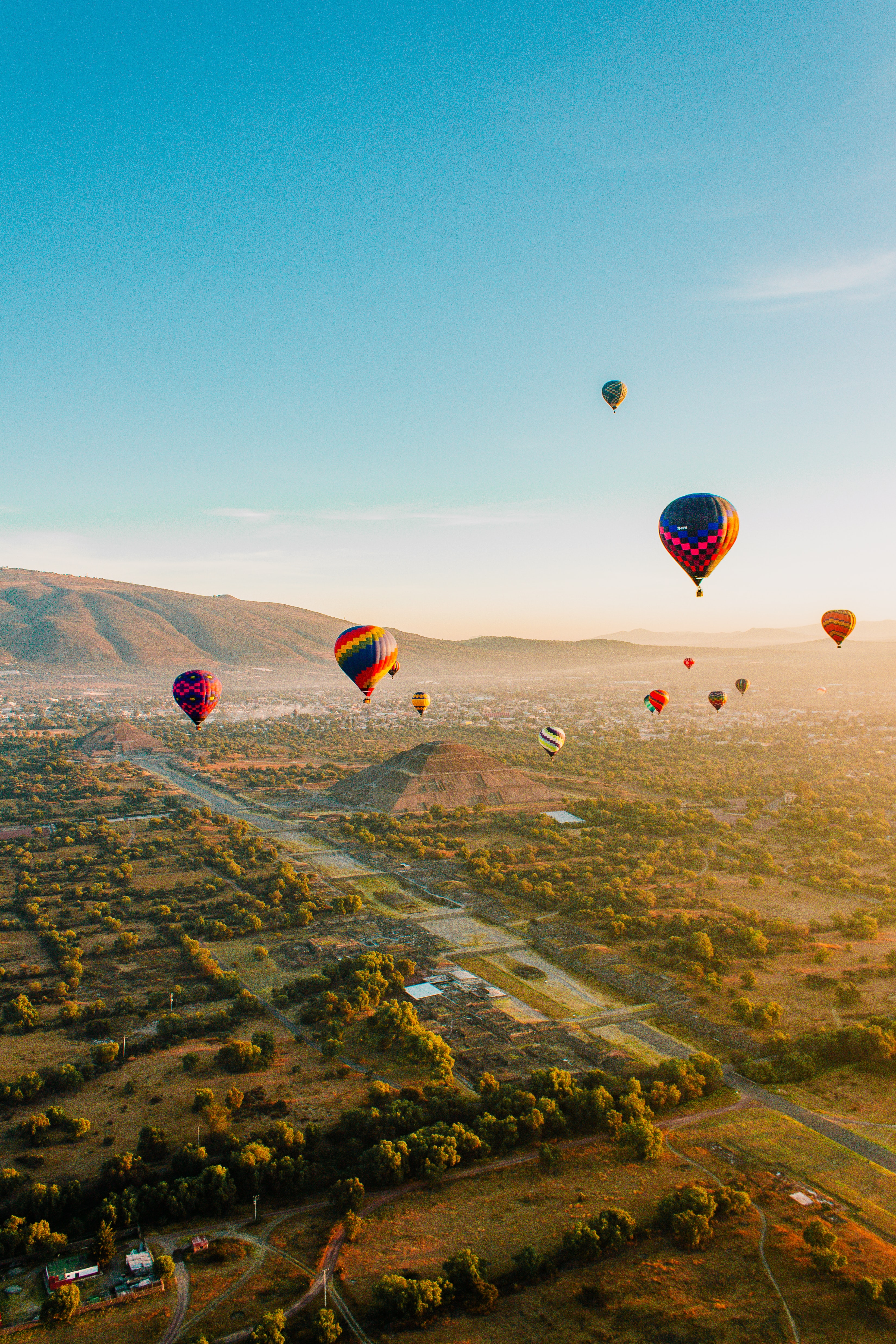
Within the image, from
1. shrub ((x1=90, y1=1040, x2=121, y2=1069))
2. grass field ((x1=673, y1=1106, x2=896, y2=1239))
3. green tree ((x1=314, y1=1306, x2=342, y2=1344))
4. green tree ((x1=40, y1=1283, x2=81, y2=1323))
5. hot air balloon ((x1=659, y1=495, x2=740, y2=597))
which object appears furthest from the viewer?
hot air balloon ((x1=659, y1=495, x2=740, y2=597))

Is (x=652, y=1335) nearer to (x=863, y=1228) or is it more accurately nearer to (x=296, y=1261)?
(x=863, y=1228)

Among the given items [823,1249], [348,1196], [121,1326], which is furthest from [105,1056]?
[823,1249]

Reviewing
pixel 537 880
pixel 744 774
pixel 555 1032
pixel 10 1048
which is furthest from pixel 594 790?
pixel 10 1048

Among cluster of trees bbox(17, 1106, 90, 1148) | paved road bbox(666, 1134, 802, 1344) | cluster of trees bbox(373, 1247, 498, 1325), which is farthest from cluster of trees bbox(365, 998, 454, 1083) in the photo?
cluster of trees bbox(17, 1106, 90, 1148)

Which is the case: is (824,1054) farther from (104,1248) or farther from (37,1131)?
(37,1131)

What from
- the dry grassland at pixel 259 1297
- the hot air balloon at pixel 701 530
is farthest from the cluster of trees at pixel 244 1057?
the hot air balloon at pixel 701 530

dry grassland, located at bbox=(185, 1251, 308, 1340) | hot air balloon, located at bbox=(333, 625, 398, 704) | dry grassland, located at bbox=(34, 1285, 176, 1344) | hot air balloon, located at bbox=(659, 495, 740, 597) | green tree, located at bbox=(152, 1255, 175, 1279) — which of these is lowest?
dry grassland, located at bbox=(34, 1285, 176, 1344)

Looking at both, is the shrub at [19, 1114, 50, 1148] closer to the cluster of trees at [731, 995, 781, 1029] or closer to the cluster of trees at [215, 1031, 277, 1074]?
the cluster of trees at [215, 1031, 277, 1074]
